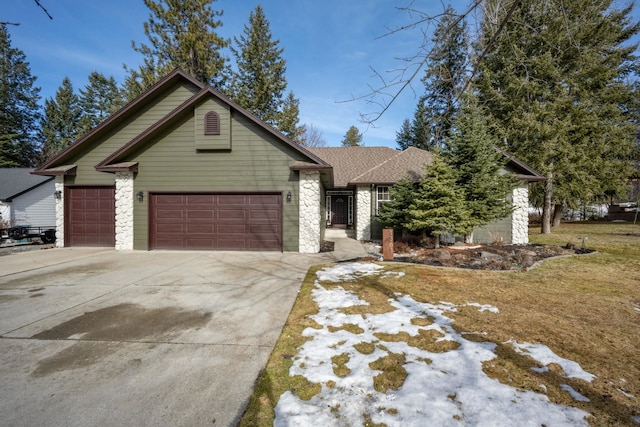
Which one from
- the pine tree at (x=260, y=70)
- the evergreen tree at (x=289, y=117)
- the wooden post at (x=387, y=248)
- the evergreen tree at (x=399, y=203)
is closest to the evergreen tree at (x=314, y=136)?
the evergreen tree at (x=289, y=117)

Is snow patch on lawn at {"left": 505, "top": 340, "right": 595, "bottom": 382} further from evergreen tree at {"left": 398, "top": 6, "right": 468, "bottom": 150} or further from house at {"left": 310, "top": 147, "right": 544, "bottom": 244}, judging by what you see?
house at {"left": 310, "top": 147, "right": 544, "bottom": 244}

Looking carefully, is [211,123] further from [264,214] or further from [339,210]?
[339,210]

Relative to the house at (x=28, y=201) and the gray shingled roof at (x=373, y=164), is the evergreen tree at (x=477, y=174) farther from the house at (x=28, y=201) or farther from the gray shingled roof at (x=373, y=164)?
the house at (x=28, y=201)

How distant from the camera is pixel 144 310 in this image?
4.23 metres

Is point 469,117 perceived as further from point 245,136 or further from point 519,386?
point 519,386

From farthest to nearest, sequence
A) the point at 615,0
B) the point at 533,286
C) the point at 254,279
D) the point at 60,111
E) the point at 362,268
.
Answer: the point at 60,111 → the point at 362,268 → the point at 254,279 → the point at 533,286 → the point at 615,0

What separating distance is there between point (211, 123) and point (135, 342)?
7925 millimetres

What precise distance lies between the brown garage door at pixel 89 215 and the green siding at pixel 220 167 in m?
1.72

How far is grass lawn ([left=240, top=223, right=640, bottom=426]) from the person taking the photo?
2322 millimetres

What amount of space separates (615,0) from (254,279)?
6.68 m

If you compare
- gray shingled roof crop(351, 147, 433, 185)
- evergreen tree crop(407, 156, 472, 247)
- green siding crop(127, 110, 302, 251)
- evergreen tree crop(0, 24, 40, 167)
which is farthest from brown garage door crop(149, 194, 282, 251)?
evergreen tree crop(0, 24, 40, 167)

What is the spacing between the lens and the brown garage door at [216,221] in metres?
9.59

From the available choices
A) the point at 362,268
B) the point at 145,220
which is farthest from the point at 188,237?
the point at 362,268

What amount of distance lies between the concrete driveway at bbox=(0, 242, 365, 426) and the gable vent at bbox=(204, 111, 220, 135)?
199 inches
